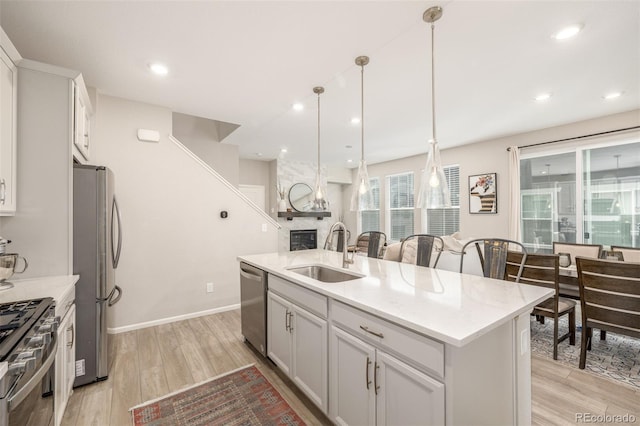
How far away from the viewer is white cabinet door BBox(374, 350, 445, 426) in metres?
1.15

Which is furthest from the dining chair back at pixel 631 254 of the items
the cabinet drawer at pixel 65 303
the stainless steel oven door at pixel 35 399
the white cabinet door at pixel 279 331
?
the cabinet drawer at pixel 65 303

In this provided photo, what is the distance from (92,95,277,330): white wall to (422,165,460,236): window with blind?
4.39 metres

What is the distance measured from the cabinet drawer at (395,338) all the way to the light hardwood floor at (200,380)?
820mm

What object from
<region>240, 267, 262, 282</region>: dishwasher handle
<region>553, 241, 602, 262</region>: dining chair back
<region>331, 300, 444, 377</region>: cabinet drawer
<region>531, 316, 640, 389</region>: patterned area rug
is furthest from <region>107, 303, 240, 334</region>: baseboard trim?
<region>553, 241, 602, 262</region>: dining chair back

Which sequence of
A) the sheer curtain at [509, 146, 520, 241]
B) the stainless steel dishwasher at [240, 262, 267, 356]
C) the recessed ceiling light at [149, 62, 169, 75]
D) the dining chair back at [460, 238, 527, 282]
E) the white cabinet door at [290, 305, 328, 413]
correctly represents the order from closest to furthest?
the white cabinet door at [290, 305, 328, 413], the dining chair back at [460, 238, 527, 282], the stainless steel dishwasher at [240, 262, 267, 356], the recessed ceiling light at [149, 62, 169, 75], the sheer curtain at [509, 146, 520, 241]

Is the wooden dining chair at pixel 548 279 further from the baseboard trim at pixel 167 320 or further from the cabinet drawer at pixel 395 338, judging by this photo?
the baseboard trim at pixel 167 320

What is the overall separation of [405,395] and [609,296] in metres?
2.15

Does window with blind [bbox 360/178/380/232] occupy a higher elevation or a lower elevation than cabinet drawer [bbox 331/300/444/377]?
higher

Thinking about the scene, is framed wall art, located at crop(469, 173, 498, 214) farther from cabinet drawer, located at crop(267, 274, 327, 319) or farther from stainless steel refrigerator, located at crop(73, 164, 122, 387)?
stainless steel refrigerator, located at crop(73, 164, 122, 387)

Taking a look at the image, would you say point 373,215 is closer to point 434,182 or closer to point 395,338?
point 434,182

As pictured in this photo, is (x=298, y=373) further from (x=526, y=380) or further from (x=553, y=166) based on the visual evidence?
Answer: (x=553, y=166)

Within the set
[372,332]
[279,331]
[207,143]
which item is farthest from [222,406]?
[207,143]

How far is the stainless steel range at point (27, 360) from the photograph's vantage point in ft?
3.33

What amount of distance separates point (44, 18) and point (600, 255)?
5.49m
